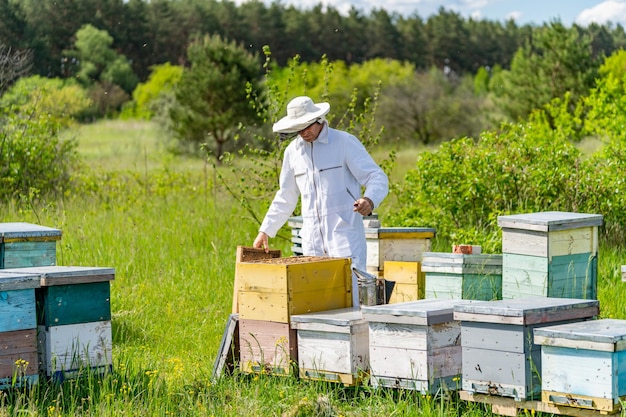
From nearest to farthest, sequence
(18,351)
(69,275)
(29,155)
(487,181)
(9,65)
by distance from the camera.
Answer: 1. (18,351)
2. (69,275)
3. (487,181)
4. (9,65)
5. (29,155)

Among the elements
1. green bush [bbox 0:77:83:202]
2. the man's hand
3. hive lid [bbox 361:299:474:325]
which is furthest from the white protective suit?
green bush [bbox 0:77:83:202]

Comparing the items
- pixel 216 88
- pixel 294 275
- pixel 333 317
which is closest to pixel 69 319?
pixel 294 275

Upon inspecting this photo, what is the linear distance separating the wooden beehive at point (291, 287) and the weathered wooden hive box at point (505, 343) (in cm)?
102

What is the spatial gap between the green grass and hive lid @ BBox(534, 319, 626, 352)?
0.60m

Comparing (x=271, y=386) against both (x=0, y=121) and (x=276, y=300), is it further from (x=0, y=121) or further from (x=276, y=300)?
(x=0, y=121)

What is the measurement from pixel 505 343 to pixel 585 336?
0.43 m

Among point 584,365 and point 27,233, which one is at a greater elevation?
point 27,233

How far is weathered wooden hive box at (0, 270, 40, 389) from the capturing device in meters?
4.88

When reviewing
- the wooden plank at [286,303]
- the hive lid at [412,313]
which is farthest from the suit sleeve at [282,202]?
the hive lid at [412,313]

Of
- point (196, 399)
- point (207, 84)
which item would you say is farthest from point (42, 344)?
point (207, 84)

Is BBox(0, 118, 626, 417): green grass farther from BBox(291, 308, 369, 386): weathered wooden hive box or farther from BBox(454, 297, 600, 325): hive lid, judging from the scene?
BBox(454, 297, 600, 325): hive lid

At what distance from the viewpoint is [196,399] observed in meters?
5.24

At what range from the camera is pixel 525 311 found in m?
4.38

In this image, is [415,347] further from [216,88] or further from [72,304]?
[216,88]
